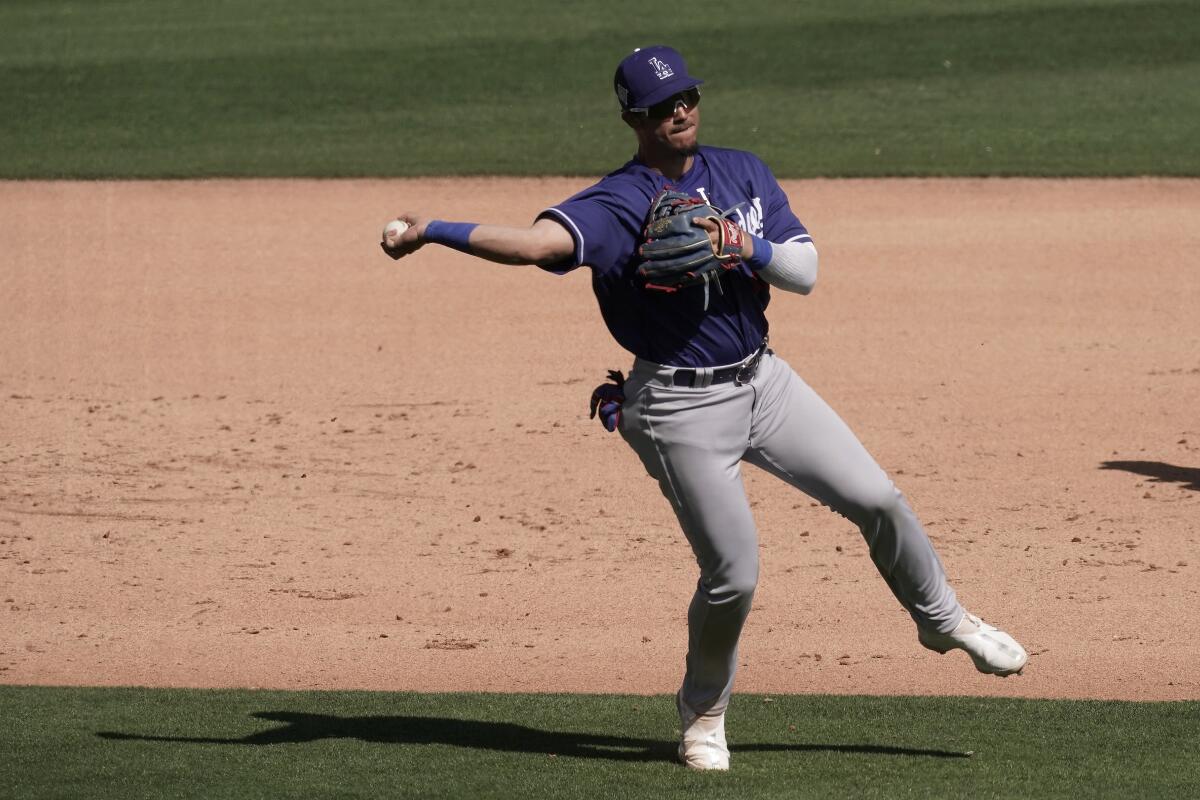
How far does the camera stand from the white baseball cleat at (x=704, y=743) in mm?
5227

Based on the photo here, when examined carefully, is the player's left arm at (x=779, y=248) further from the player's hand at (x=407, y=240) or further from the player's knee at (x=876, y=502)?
the player's hand at (x=407, y=240)

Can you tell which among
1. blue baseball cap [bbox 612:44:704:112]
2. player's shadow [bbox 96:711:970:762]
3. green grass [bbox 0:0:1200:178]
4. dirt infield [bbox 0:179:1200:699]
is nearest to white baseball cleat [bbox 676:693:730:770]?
player's shadow [bbox 96:711:970:762]

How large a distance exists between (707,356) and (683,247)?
380mm

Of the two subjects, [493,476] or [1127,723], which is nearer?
[1127,723]

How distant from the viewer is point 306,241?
14219mm

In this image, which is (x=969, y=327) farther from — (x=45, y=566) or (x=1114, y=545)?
Result: (x=45, y=566)

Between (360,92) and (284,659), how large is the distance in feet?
43.5

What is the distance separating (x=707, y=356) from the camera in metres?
5.02

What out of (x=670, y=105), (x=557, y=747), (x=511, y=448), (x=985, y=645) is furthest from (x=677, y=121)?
(x=511, y=448)

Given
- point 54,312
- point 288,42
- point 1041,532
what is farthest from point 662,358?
point 288,42

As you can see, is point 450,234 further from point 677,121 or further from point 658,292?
point 677,121

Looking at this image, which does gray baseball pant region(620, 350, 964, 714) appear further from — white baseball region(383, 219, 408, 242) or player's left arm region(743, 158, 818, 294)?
white baseball region(383, 219, 408, 242)

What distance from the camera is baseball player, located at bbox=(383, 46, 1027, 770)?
4895 millimetres

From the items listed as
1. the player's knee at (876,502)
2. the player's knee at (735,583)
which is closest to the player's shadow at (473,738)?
the player's knee at (735,583)
